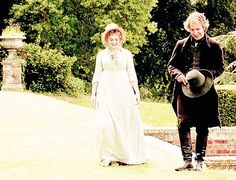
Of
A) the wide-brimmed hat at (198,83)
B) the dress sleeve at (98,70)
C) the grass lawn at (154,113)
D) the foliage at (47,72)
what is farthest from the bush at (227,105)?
the foliage at (47,72)

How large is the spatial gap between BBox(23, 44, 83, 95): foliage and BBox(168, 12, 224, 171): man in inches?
655

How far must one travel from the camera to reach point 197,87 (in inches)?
324

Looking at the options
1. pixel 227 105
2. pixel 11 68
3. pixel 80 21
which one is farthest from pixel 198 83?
pixel 80 21

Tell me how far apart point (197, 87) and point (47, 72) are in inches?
673

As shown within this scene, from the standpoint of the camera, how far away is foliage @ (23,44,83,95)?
24.9 metres

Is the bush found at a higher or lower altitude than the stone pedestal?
lower

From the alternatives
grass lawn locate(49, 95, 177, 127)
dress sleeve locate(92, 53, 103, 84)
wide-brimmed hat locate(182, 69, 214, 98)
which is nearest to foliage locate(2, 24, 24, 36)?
grass lawn locate(49, 95, 177, 127)

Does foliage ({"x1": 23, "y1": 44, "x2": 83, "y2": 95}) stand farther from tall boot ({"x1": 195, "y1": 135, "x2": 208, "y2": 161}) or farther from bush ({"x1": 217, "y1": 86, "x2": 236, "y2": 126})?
tall boot ({"x1": 195, "y1": 135, "x2": 208, "y2": 161})

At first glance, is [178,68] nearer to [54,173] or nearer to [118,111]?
[118,111]

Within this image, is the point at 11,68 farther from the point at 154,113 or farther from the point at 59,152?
the point at 59,152

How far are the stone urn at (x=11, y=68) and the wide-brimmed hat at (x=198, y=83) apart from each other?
592 inches

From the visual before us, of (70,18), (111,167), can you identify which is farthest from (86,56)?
(111,167)

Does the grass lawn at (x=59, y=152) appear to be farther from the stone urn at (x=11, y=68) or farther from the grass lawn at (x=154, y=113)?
the stone urn at (x=11, y=68)

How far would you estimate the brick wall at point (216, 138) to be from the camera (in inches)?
496
